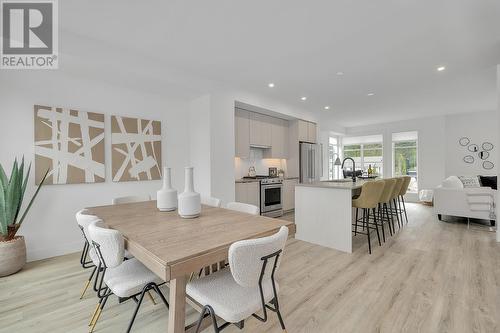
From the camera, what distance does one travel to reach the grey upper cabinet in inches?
233

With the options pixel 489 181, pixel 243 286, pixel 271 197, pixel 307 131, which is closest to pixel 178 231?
pixel 243 286

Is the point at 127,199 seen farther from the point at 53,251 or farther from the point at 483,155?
the point at 483,155

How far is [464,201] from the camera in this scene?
4445 millimetres

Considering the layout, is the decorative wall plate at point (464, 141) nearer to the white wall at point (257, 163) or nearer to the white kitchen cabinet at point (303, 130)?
the white kitchen cabinet at point (303, 130)

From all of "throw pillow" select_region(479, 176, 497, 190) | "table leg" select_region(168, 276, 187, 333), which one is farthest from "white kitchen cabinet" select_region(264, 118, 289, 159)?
"throw pillow" select_region(479, 176, 497, 190)

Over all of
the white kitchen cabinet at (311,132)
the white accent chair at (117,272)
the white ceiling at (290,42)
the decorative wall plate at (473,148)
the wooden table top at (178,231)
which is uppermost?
the white ceiling at (290,42)

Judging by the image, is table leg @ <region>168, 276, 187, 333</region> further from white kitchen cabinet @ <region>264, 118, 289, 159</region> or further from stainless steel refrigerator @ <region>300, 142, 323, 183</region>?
stainless steel refrigerator @ <region>300, 142, 323, 183</region>

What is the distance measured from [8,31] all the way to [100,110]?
49.3 inches

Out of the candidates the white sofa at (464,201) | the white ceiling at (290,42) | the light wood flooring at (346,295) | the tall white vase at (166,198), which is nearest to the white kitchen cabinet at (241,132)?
the white ceiling at (290,42)

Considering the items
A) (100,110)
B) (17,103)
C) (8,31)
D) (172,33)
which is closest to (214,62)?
(172,33)

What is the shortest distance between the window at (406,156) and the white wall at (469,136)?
0.82 metres

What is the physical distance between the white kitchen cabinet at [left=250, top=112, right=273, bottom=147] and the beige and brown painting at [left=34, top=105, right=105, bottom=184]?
9.31 ft

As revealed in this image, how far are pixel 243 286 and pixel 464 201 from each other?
210 inches

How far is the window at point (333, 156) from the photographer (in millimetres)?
8336
